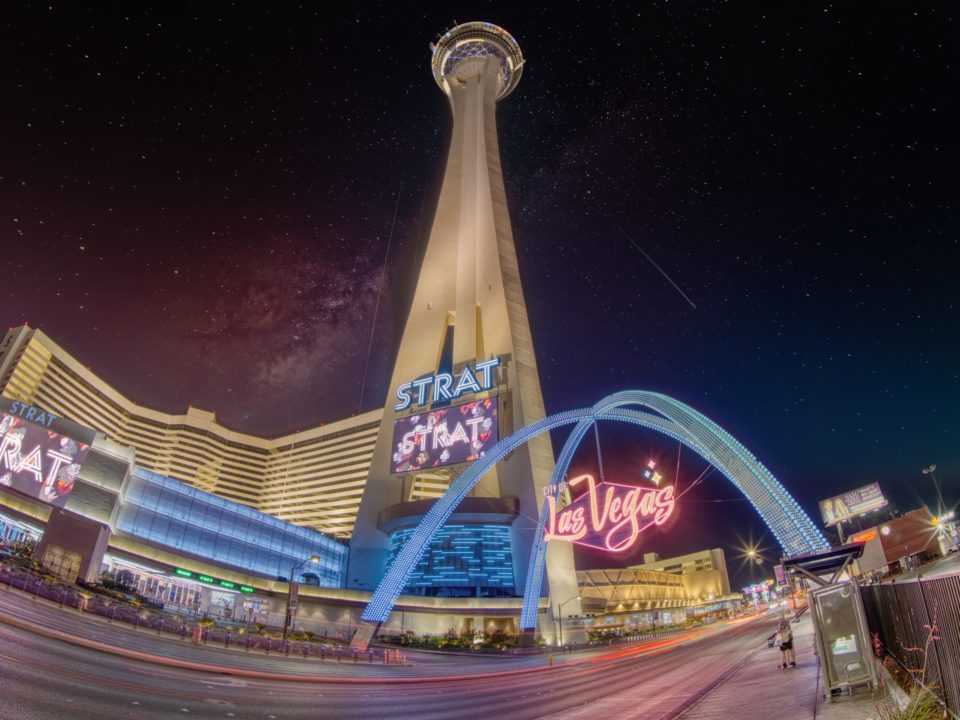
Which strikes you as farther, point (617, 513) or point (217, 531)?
point (217, 531)

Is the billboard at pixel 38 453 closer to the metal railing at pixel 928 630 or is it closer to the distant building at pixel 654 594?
the distant building at pixel 654 594

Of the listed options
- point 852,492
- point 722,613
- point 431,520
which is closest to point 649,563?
point 722,613

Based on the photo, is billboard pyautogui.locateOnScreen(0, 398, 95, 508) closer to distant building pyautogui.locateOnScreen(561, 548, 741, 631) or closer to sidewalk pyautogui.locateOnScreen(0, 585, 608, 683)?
sidewalk pyautogui.locateOnScreen(0, 585, 608, 683)

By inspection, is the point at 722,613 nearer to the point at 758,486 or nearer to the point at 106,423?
the point at 758,486

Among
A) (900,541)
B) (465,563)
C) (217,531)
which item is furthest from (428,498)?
(900,541)

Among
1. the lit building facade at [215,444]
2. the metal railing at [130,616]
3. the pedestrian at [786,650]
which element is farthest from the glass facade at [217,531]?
the lit building facade at [215,444]

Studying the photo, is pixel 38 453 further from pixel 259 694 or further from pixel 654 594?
pixel 654 594

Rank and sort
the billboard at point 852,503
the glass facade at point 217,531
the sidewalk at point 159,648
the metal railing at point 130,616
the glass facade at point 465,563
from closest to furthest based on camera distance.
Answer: the sidewalk at point 159,648 < the metal railing at point 130,616 < the glass facade at point 217,531 < the billboard at point 852,503 < the glass facade at point 465,563
